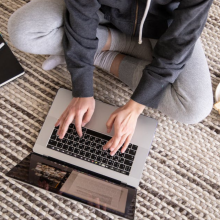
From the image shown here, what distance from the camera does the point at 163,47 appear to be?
0.61m

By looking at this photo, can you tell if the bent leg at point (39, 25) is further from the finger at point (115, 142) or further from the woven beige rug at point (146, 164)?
the finger at point (115, 142)

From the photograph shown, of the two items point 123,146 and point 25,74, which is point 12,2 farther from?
point 123,146

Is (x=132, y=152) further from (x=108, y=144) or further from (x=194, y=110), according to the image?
(x=194, y=110)

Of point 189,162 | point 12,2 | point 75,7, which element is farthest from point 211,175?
point 12,2

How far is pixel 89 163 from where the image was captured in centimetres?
68

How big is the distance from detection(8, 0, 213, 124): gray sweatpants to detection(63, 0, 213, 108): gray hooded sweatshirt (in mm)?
43

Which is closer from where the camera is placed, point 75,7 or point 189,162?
point 75,7

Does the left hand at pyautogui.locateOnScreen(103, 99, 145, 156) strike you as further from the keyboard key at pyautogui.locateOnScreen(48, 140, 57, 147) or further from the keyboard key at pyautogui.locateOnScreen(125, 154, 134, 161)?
the keyboard key at pyautogui.locateOnScreen(48, 140, 57, 147)

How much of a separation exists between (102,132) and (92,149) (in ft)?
0.18

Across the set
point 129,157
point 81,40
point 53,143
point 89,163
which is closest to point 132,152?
point 129,157

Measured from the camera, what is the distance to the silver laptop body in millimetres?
678

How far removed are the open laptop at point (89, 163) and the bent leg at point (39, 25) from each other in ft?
0.52

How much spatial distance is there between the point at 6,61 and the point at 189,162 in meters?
0.67

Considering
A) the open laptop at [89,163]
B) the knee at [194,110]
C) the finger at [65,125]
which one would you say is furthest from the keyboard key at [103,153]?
the knee at [194,110]
